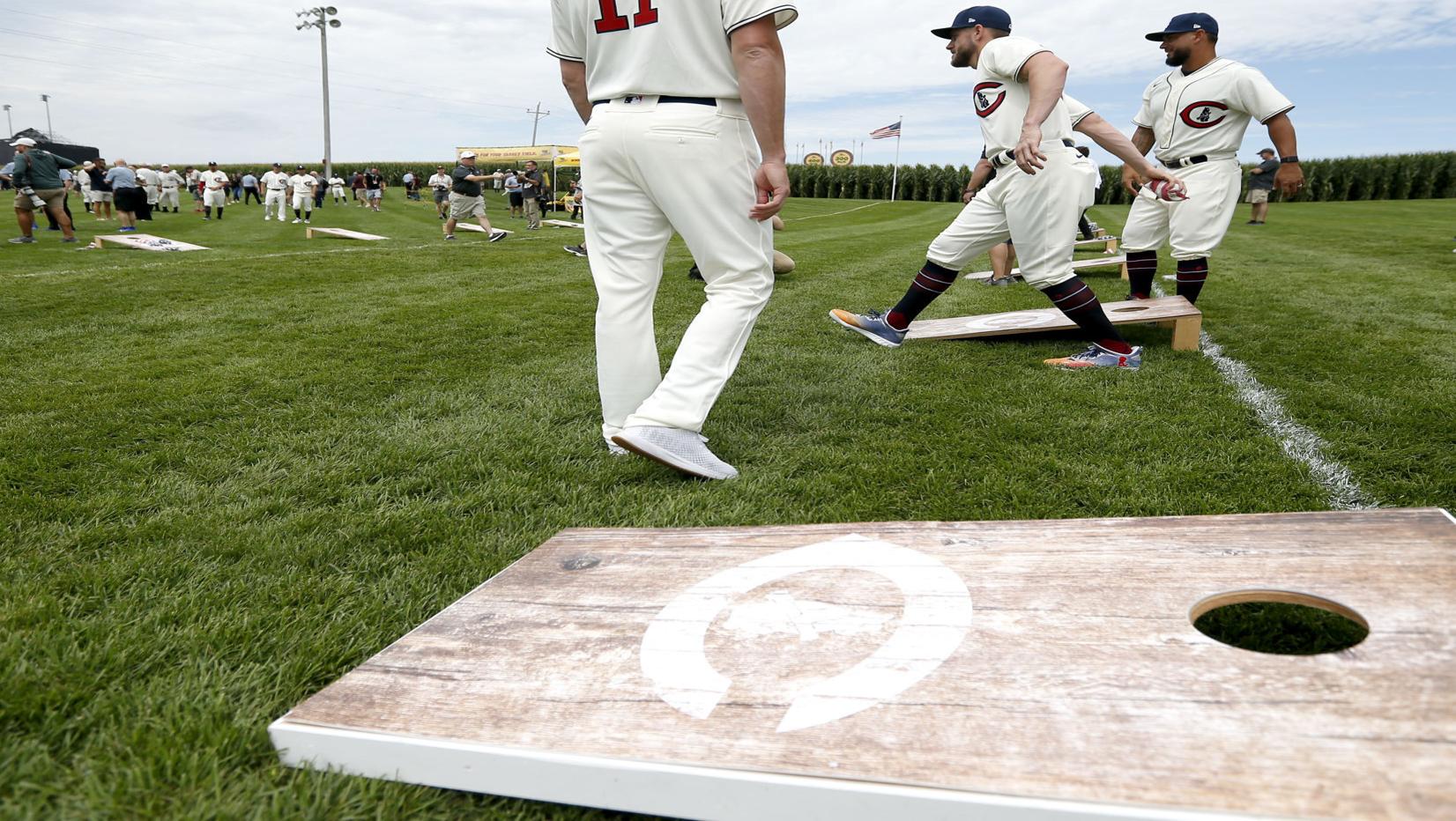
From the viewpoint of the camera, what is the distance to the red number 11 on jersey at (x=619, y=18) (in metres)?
2.87

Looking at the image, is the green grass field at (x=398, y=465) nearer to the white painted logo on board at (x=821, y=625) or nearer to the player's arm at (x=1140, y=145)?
the white painted logo on board at (x=821, y=625)

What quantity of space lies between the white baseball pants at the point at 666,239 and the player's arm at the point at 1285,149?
164 inches

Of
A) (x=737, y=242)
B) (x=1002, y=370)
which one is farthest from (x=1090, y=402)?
(x=737, y=242)

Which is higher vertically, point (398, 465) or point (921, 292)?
point (921, 292)

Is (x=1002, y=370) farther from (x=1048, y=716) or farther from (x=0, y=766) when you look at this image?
(x=0, y=766)

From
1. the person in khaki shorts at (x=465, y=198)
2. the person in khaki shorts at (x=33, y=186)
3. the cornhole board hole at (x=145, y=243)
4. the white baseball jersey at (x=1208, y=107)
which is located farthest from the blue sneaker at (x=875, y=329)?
the person in khaki shorts at (x=33, y=186)

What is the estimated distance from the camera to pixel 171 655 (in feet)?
6.19

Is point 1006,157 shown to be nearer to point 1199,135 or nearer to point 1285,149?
point 1199,135

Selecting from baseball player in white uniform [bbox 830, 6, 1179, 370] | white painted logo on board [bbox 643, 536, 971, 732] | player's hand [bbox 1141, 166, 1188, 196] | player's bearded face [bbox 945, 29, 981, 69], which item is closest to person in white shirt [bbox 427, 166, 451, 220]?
player's bearded face [bbox 945, 29, 981, 69]

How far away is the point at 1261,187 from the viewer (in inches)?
965

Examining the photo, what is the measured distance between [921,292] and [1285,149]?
8.32 feet

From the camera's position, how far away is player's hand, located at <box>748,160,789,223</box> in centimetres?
302

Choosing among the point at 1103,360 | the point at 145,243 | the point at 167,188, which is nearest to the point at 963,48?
the point at 1103,360

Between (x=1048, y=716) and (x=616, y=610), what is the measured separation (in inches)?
36.2
